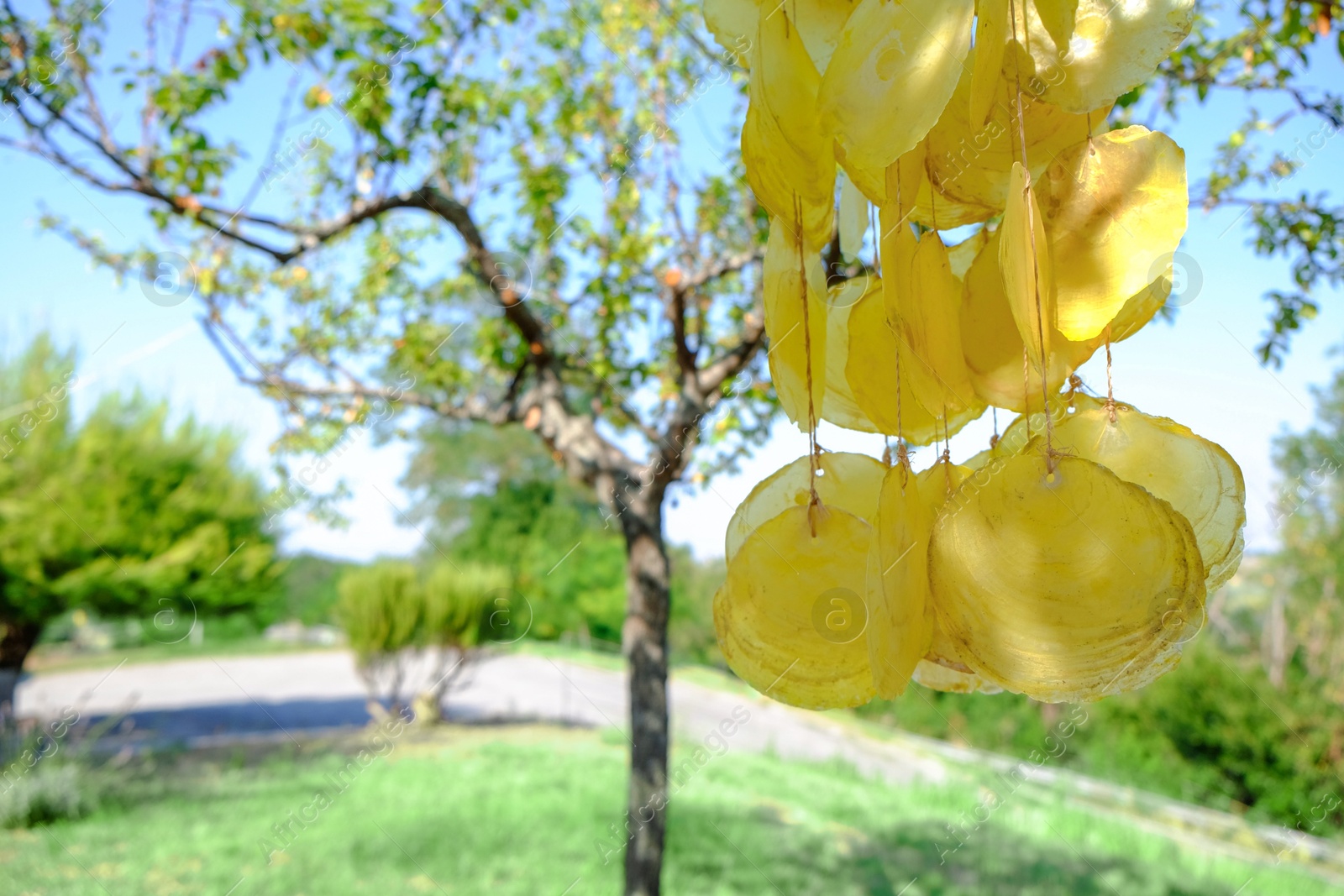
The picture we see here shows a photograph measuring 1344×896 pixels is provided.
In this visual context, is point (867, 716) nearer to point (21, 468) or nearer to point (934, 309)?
point (21, 468)

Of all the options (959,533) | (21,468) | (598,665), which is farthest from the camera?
(598,665)

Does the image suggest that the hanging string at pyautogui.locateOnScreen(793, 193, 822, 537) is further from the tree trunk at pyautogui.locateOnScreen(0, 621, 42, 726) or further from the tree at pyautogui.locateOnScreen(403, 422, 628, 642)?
the tree at pyautogui.locateOnScreen(403, 422, 628, 642)

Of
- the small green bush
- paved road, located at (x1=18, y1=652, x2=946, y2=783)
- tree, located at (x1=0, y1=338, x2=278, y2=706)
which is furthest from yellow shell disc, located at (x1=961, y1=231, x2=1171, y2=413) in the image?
tree, located at (x1=0, y1=338, x2=278, y2=706)

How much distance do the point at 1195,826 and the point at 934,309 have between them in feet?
27.6

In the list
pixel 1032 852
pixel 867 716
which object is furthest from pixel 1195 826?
pixel 867 716

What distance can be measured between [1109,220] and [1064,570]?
168 millimetres

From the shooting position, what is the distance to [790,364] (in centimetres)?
44

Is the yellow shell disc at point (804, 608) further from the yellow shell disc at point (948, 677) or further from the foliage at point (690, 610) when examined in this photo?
the foliage at point (690, 610)

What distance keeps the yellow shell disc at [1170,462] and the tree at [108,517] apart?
9.37 m

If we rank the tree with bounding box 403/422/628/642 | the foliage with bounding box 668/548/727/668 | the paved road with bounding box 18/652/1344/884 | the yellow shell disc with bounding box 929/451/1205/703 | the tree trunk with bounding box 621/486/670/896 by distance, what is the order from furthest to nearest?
1. the tree with bounding box 403/422/628/642
2. the foliage with bounding box 668/548/727/668
3. the paved road with bounding box 18/652/1344/884
4. the tree trunk with bounding box 621/486/670/896
5. the yellow shell disc with bounding box 929/451/1205/703

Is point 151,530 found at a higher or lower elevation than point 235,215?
lower

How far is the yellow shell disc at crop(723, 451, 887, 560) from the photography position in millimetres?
463

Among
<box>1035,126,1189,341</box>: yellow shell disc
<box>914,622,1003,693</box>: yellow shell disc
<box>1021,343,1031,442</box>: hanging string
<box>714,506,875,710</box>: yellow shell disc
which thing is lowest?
<box>914,622,1003,693</box>: yellow shell disc

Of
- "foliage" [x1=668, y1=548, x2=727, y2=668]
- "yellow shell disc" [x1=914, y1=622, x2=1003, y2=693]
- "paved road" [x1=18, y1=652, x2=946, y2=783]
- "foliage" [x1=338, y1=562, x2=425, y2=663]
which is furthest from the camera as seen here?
"foliage" [x1=668, y1=548, x2=727, y2=668]
